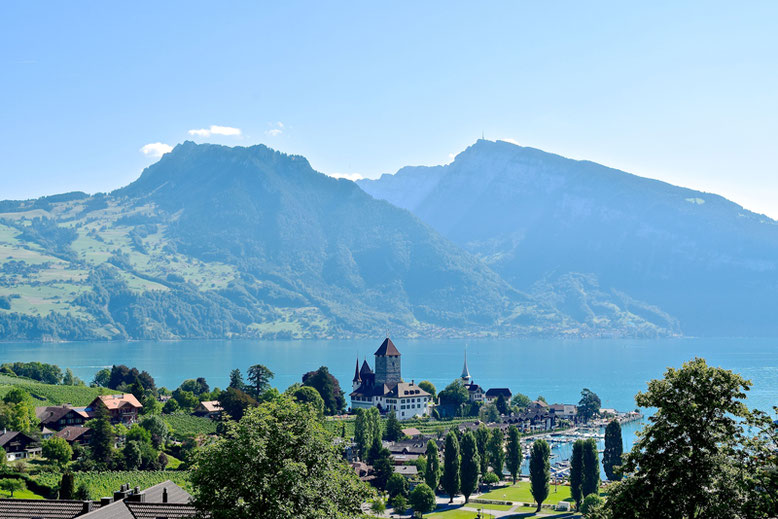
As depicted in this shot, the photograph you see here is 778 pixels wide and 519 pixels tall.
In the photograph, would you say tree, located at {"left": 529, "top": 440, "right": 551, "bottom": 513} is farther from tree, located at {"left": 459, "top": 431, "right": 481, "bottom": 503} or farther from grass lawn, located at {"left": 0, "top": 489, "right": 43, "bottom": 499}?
grass lawn, located at {"left": 0, "top": 489, "right": 43, "bottom": 499}

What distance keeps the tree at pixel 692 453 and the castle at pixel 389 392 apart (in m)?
111

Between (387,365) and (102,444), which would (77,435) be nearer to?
(102,444)

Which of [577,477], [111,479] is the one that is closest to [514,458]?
[577,477]

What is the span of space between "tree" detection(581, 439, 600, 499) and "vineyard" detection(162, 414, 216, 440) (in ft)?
137

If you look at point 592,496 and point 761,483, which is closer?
point 761,483

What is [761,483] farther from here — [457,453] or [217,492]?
[457,453]

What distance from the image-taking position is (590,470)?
3056 inches

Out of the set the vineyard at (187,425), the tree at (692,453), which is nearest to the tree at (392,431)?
the vineyard at (187,425)

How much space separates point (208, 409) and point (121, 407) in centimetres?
1398

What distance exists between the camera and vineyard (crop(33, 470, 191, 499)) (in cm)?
6112

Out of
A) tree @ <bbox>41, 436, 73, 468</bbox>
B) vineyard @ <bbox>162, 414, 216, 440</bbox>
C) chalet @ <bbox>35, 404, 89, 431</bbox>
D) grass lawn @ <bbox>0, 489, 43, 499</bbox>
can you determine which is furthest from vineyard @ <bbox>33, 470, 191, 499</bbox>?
chalet @ <bbox>35, 404, 89, 431</bbox>

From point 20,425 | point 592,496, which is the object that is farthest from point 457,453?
point 20,425

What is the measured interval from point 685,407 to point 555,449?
114852 millimetres

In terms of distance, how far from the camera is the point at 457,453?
81.4 metres
